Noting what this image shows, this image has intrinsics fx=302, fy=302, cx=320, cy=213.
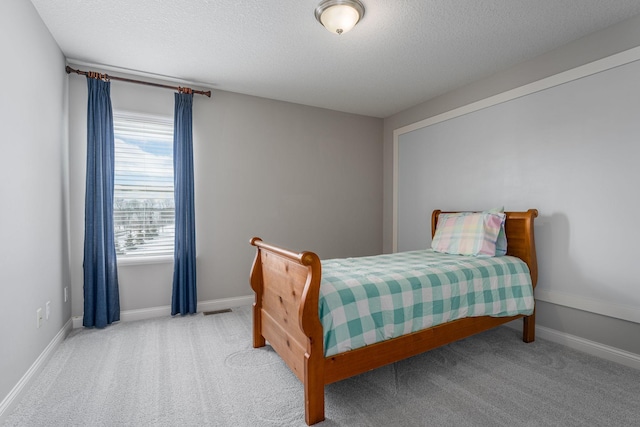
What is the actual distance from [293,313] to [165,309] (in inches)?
80.6

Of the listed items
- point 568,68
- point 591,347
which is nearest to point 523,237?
point 591,347

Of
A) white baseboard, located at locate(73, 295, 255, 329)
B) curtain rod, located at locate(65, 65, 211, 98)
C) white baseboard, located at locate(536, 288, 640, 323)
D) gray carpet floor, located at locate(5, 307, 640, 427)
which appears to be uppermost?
curtain rod, located at locate(65, 65, 211, 98)

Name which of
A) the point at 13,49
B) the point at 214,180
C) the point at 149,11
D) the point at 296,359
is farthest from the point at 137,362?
the point at 149,11

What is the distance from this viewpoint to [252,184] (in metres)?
3.62

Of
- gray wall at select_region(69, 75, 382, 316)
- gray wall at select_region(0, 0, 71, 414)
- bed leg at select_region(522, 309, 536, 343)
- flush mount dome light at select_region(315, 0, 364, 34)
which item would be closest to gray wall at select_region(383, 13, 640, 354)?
bed leg at select_region(522, 309, 536, 343)

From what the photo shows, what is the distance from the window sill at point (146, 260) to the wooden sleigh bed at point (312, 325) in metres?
1.32

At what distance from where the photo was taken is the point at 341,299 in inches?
64.8

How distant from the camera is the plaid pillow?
8.68 ft

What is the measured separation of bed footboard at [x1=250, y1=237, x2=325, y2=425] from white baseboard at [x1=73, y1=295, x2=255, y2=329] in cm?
116

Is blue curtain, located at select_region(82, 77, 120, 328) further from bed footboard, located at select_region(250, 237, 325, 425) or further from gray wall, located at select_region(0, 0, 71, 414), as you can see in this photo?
bed footboard, located at select_region(250, 237, 325, 425)

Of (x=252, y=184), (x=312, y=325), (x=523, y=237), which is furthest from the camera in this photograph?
(x=252, y=184)

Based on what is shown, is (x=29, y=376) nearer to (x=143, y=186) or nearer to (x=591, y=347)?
(x=143, y=186)

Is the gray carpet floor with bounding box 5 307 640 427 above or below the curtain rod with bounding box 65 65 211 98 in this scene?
below

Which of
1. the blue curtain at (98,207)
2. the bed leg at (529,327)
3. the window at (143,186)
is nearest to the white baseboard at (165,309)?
the blue curtain at (98,207)
